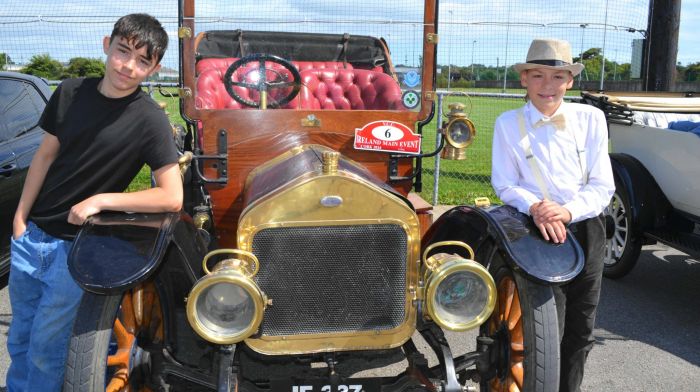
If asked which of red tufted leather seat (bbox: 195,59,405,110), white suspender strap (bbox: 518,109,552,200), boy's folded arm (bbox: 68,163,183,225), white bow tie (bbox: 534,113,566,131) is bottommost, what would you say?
boy's folded arm (bbox: 68,163,183,225)

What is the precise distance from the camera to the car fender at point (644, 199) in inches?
175

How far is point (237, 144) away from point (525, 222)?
153 cm

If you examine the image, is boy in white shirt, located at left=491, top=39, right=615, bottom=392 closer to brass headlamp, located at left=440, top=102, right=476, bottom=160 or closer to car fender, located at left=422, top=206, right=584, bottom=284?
car fender, located at left=422, top=206, right=584, bottom=284

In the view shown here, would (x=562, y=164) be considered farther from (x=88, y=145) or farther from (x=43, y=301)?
(x=43, y=301)

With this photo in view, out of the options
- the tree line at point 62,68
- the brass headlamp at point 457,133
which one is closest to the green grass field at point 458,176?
the tree line at point 62,68

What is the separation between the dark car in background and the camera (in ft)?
13.9

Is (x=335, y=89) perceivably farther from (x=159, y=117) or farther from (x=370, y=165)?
(x=159, y=117)

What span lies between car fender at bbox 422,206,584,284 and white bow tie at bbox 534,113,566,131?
1.24 ft

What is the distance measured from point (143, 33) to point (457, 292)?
1.47 metres

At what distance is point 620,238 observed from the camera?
478cm

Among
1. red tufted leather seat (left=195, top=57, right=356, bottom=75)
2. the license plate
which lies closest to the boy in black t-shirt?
the license plate

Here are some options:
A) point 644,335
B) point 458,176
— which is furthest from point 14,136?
point 458,176

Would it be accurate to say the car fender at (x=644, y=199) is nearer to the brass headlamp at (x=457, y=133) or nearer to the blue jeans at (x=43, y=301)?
the brass headlamp at (x=457, y=133)

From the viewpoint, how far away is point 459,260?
2.22m
